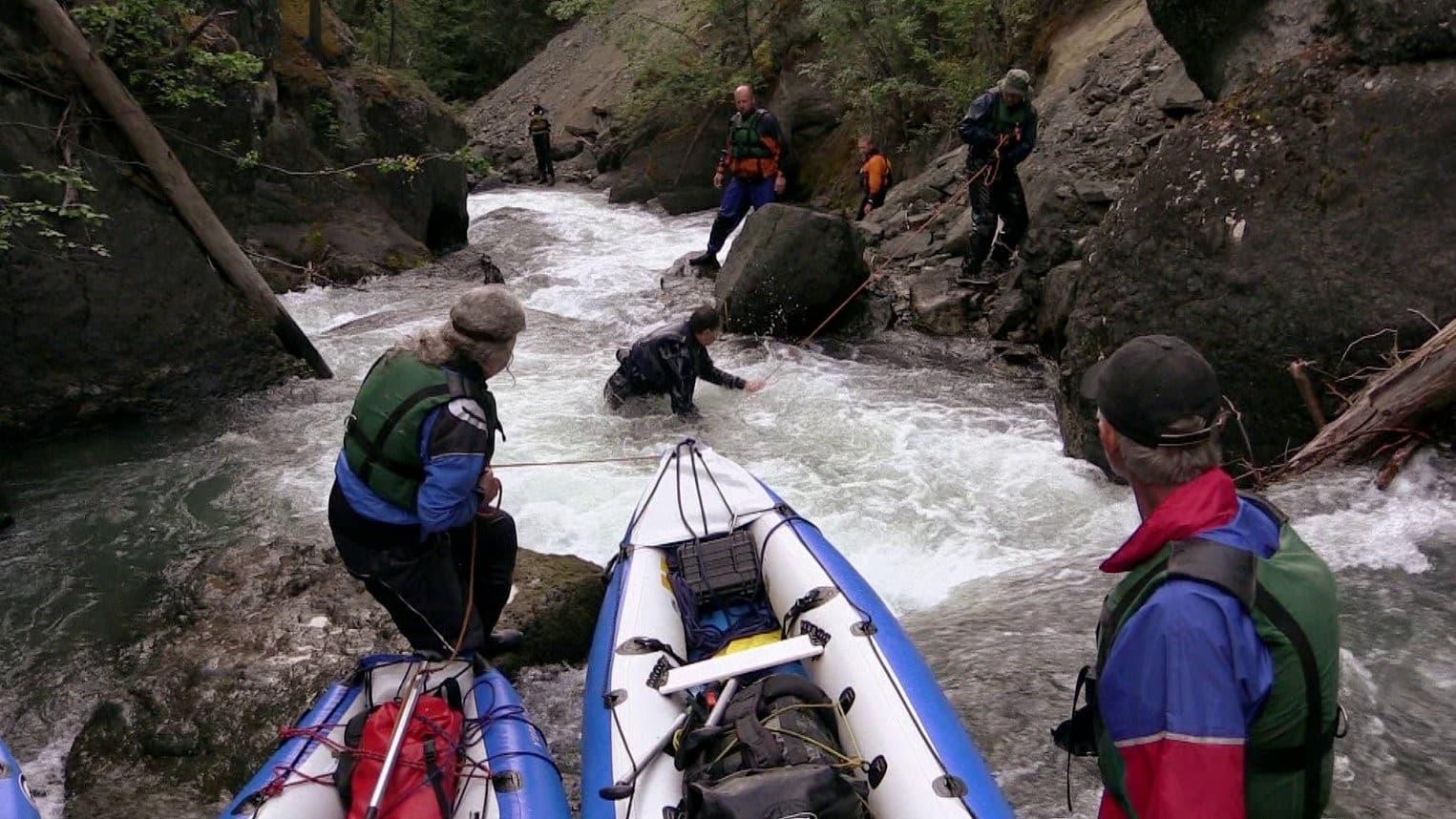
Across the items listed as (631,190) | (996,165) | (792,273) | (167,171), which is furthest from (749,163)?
(631,190)

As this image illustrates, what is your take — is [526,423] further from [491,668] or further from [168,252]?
[491,668]

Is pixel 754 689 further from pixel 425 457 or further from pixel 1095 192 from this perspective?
pixel 1095 192

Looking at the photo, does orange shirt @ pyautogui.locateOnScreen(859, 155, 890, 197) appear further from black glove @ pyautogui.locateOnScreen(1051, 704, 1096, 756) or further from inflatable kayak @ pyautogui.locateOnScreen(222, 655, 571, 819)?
black glove @ pyautogui.locateOnScreen(1051, 704, 1096, 756)

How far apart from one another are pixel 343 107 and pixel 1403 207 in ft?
37.0

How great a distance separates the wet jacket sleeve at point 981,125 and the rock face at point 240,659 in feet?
16.8

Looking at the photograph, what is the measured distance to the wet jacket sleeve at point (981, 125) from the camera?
7.95 meters

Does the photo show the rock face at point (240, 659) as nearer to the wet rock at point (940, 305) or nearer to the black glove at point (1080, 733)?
the black glove at point (1080, 733)

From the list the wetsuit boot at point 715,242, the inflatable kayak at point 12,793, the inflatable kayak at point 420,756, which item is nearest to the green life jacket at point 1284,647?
the inflatable kayak at point 420,756

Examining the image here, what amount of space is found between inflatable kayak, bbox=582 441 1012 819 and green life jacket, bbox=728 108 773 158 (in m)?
6.09

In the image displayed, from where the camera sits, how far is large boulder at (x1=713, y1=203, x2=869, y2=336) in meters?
8.48

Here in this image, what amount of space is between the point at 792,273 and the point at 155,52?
550 centimetres

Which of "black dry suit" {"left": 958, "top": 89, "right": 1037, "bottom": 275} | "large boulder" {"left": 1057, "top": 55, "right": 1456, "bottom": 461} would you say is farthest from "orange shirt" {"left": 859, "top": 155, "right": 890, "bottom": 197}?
"large boulder" {"left": 1057, "top": 55, "right": 1456, "bottom": 461}

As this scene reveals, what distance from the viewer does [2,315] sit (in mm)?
6848

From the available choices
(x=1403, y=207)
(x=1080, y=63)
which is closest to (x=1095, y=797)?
(x=1403, y=207)
